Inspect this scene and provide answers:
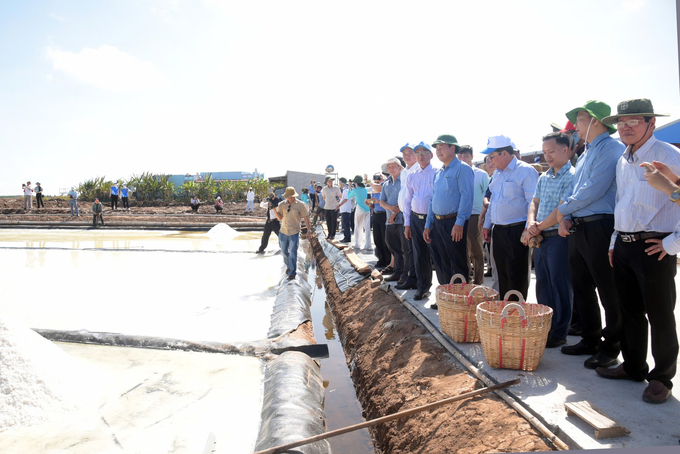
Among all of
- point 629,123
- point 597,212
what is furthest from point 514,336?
point 629,123

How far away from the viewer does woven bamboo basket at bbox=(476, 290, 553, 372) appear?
2.59 m

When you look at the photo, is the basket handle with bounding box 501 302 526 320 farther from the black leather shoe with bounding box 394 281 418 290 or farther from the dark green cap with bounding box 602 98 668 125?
the black leather shoe with bounding box 394 281 418 290

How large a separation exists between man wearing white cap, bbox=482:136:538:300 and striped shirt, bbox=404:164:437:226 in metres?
1.12

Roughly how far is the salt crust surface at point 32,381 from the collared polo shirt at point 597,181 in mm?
3537

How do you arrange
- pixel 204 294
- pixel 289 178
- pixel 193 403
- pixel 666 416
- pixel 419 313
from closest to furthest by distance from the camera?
pixel 666 416 < pixel 193 403 < pixel 419 313 < pixel 204 294 < pixel 289 178

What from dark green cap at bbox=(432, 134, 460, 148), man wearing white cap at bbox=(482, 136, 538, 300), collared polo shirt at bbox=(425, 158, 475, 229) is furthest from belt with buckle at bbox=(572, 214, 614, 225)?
dark green cap at bbox=(432, 134, 460, 148)

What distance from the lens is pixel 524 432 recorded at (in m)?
2.12

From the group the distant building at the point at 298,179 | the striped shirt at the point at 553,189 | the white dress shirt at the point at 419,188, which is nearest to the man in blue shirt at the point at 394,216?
the white dress shirt at the point at 419,188

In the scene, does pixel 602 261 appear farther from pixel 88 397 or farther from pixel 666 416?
pixel 88 397

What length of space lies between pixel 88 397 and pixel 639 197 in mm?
3703

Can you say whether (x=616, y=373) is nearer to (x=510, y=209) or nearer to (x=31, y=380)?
(x=510, y=209)

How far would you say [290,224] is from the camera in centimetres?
690

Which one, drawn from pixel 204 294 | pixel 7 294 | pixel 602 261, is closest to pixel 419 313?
pixel 602 261

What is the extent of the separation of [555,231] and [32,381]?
377 cm
